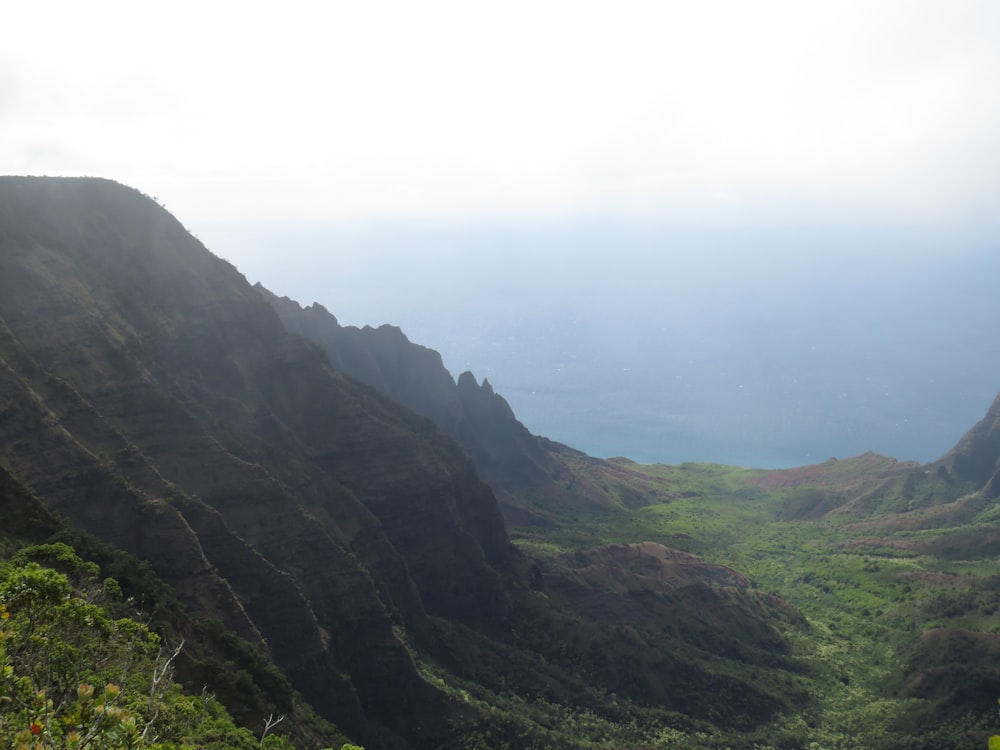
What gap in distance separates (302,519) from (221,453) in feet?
21.2

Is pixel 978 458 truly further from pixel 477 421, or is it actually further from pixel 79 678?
pixel 79 678

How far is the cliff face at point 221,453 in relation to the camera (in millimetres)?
36906

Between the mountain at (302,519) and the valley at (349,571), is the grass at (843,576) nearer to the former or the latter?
the valley at (349,571)

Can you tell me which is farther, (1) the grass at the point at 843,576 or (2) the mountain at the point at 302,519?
(1) the grass at the point at 843,576

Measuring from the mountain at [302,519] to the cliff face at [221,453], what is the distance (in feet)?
0.46

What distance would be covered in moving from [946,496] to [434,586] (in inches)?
3433

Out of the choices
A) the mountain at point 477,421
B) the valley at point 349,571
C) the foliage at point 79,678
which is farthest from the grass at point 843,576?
the foliage at point 79,678

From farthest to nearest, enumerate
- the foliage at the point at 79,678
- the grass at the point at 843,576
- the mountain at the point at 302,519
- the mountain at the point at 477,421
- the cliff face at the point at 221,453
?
1. the mountain at the point at 477,421
2. the grass at the point at 843,576
3. the mountain at the point at 302,519
4. the cliff face at the point at 221,453
5. the foliage at the point at 79,678

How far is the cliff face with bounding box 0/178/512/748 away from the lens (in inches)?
1453

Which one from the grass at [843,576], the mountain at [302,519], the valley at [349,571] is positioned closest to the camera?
the valley at [349,571]

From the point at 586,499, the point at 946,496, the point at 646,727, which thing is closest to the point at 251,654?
the point at 646,727

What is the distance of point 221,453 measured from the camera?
45.3m

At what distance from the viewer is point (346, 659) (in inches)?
1747

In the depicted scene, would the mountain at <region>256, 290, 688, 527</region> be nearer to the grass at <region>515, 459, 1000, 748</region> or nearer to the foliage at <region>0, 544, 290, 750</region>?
the grass at <region>515, 459, 1000, 748</region>
